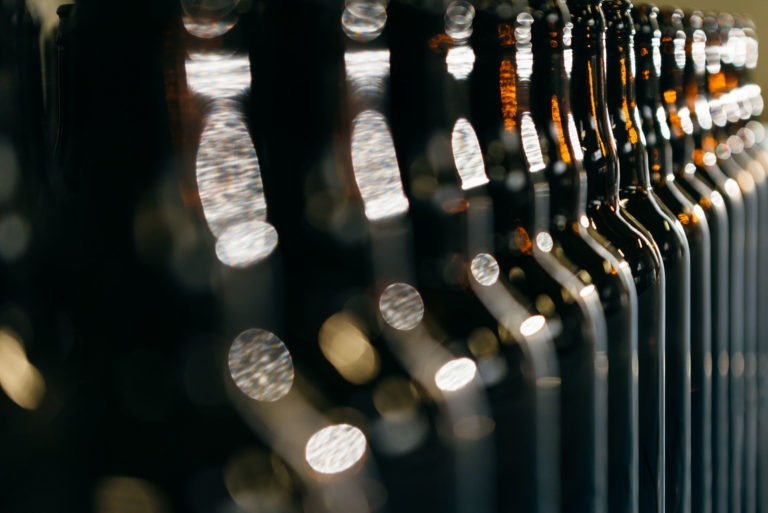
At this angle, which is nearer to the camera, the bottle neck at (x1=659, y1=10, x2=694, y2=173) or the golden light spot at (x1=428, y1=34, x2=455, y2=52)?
the golden light spot at (x1=428, y1=34, x2=455, y2=52)

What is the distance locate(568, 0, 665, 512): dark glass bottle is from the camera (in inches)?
11.9

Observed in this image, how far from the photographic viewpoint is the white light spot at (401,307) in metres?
0.19

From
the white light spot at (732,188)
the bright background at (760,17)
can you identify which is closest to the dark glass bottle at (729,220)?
the white light spot at (732,188)

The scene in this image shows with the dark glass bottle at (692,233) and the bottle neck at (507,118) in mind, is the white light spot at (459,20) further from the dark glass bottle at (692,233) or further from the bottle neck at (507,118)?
the dark glass bottle at (692,233)

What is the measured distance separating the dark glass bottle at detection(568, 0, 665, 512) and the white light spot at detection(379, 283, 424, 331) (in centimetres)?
12

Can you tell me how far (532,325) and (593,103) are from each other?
0.12m

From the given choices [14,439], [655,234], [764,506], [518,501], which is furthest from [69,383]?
[764,506]

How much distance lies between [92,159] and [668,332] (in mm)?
270

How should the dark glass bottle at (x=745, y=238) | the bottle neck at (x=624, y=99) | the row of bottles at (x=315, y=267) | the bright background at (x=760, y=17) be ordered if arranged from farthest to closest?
the bright background at (x=760, y=17) → the dark glass bottle at (x=745, y=238) → the bottle neck at (x=624, y=99) → the row of bottles at (x=315, y=267)

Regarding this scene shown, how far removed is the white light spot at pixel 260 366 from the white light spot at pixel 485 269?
3.1 inches

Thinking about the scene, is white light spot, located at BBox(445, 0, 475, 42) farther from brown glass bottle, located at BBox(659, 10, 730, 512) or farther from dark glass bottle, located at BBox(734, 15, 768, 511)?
dark glass bottle, located at BBox(734, 15, 768, 511)

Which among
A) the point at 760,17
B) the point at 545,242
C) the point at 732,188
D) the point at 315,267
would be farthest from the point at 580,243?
the point at 760,17

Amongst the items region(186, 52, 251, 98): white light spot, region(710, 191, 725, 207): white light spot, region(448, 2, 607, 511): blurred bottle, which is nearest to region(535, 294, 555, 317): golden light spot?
region(448, 2, 607, 511): blurred bottle

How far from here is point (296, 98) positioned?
18 cm
